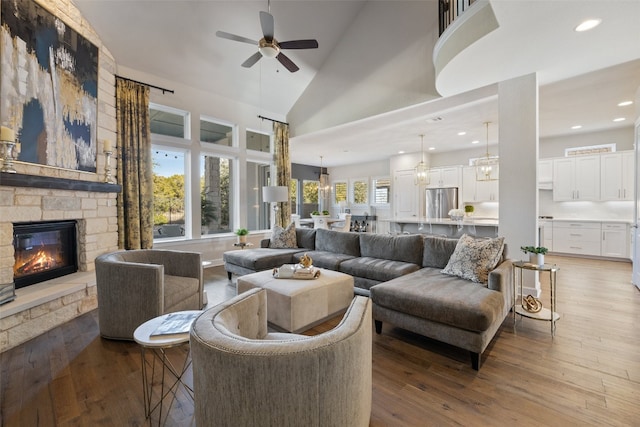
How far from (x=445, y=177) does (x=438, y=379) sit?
724 cm

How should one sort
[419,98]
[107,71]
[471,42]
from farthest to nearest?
[419,98] < [107,71] < [471,42]

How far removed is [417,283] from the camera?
2674 millimetres

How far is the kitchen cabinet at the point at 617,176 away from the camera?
5.83 metres

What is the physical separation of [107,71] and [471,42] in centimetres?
492

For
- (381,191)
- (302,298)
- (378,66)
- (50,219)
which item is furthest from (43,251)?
(381,191)

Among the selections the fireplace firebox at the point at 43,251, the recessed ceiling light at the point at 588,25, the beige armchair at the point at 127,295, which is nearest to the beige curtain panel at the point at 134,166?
the fireplace firebox at the point at 43,251

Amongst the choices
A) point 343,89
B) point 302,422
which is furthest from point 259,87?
point 302,422

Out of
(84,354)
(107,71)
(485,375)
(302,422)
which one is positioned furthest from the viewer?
(107,71)

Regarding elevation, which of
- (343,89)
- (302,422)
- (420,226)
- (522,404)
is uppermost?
(343,89)

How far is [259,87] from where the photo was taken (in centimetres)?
605

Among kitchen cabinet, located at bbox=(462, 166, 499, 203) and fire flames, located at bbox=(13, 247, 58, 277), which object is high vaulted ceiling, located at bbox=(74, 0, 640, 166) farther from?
fire flames, located at bbox=(13, 247, 58, 277)

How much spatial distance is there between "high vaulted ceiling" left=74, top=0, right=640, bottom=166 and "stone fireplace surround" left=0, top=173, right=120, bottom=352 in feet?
7.93

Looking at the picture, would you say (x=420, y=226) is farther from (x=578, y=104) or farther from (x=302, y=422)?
(x=302, y=422)

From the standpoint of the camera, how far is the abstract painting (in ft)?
8.86
